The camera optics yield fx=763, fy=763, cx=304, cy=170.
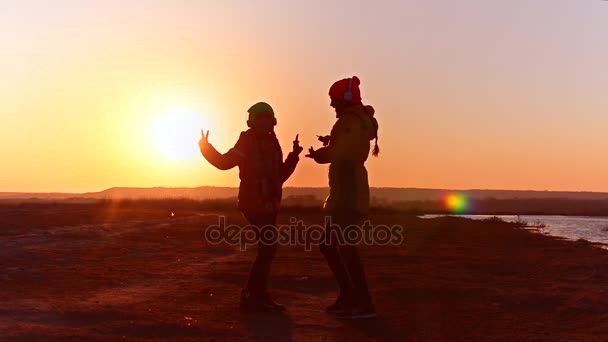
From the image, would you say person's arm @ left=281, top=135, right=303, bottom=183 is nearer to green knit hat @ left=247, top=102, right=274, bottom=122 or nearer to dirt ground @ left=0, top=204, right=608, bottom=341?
green knit hat @ left=247, top=102, right=274, bottom=122

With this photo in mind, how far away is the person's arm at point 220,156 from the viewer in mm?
8109

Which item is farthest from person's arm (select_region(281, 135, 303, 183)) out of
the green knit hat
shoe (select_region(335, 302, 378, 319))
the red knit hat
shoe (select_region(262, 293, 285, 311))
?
shoe (select_region(335, 302, 378, 319))

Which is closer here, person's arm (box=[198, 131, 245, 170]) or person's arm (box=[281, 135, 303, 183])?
person's arm (box=[198, 131, 245, 170])

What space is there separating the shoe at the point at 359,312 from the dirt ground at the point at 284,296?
0.46 feet

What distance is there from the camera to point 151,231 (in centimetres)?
2186

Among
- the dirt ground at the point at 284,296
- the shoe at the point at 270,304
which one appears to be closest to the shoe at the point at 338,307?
the dirt ground at the point at 284,296

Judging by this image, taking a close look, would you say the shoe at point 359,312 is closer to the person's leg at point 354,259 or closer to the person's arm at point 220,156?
the person's leg at point 354,259

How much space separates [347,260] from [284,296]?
1866mm

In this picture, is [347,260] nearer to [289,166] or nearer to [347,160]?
[347,160]

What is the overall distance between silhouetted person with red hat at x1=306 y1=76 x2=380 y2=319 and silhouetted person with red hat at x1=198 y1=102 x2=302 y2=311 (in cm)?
63

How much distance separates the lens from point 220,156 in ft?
26.8

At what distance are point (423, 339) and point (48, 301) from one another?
4.11 m

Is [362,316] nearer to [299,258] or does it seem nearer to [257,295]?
[257,295]

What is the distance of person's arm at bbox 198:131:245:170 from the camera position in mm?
8109
